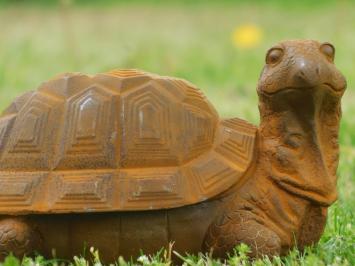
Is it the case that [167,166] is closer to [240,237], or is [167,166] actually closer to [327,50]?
[240,237]

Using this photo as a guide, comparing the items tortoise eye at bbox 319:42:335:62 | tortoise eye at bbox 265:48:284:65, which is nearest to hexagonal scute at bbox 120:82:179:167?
tortoise eye at bbox 265:48:284:65

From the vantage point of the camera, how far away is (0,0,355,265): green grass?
3.95m

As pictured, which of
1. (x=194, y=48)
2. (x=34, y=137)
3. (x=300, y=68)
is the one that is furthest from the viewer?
(x=194, y=48)

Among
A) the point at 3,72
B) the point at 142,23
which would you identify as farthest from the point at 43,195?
the point at 142,23

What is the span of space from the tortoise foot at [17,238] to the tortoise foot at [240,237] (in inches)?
22.1

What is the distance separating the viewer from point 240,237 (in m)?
2.76

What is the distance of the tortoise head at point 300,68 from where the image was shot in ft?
8.87

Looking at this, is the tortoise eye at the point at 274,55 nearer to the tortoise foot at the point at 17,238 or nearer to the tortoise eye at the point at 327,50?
the tortoise eye at the point at 327,50

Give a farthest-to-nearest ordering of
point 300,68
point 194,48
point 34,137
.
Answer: point 194,48 → point 34,137 → point 300,68

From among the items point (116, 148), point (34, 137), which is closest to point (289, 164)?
point (116, 148)

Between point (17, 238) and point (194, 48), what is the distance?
28.0 feet

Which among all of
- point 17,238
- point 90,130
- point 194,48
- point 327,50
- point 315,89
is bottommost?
point 194,48

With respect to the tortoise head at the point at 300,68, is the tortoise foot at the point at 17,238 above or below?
below

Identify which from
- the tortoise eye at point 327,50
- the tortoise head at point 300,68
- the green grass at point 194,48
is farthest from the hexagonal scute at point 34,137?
the tortoise eye at point 327,50
